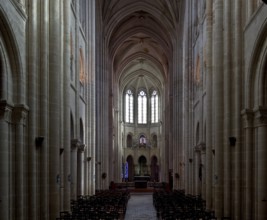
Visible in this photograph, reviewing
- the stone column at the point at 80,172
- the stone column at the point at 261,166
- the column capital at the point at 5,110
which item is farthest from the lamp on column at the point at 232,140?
the stone column at the point at 80,172

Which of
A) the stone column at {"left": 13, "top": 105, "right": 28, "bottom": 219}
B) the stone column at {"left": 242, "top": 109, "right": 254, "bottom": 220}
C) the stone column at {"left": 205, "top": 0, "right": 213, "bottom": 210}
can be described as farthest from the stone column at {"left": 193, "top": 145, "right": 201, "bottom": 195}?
the stone column at {"left": 13, "top": 105, "right": 28, "bottom": 219}

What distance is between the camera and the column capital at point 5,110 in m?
15.6

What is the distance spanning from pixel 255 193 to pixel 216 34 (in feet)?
27.4

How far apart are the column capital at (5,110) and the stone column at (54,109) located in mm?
5059

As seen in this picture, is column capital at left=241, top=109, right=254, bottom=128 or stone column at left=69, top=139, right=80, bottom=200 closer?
column capital at left=241, top=109, right=254, bottom=128

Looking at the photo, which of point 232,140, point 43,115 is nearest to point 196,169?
point 232,140

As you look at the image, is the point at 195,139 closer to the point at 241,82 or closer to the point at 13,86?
the point at 241,82

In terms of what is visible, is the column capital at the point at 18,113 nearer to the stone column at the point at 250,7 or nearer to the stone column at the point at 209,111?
the stone column at the point at 250,7

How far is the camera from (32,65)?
723 inches

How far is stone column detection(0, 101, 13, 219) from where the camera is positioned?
15.5 metres

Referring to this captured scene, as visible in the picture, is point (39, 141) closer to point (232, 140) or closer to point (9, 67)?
point (9, 67)

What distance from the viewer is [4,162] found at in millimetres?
15703

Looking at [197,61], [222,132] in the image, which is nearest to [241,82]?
[222,132]

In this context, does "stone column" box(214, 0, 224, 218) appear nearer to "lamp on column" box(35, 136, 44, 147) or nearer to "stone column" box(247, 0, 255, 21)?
"stone column" box(247, 0, 255, 21)
